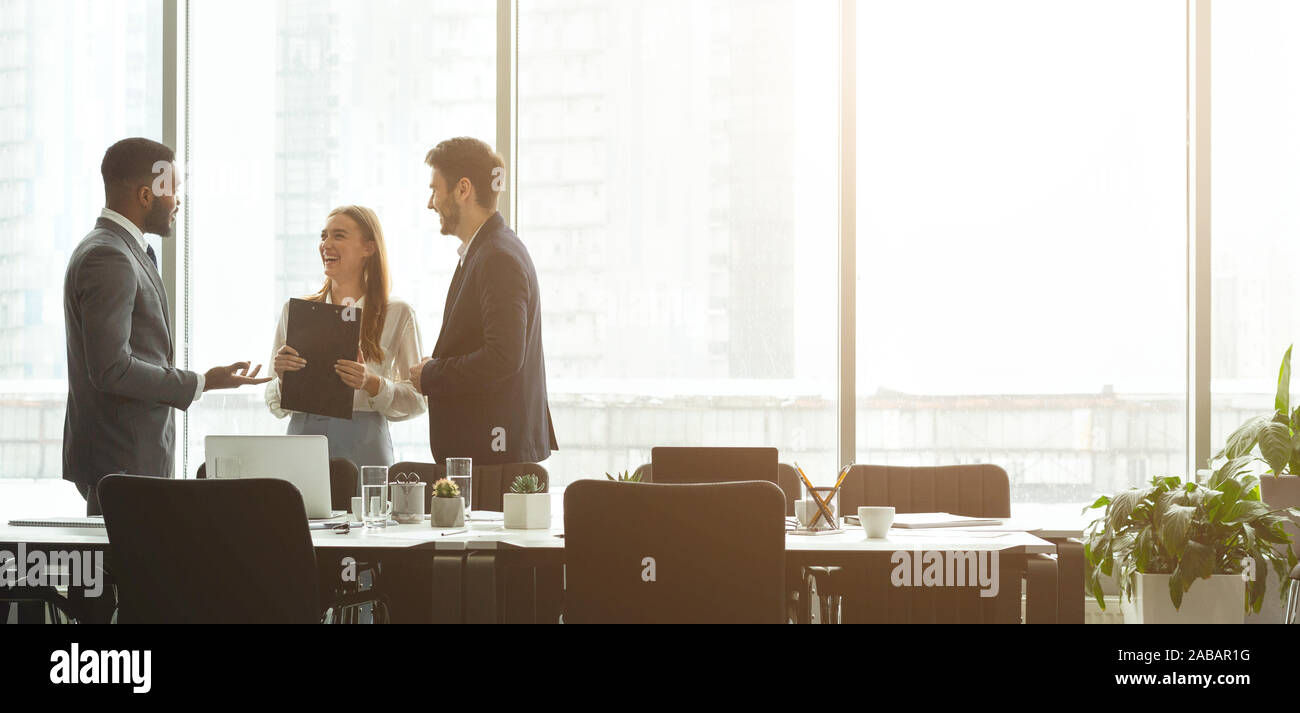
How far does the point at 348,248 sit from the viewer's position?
3822 mm

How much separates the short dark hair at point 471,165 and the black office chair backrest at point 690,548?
1.53 meters

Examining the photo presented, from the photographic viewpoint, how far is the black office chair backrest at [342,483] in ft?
11.4

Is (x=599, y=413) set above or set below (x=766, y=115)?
below

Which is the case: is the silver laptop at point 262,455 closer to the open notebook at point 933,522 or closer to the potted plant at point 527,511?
the potted plant at point 527,511

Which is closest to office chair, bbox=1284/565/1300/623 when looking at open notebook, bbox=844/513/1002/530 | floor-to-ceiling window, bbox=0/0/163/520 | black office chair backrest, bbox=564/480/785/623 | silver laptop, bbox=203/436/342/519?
open notebook, bbox=844/513/1002/530

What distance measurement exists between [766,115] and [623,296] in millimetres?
1058

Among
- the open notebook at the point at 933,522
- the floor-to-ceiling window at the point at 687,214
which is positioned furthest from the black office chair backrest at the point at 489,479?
the floor-to-ceiling window at the point at 687,214

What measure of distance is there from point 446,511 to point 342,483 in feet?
2.11

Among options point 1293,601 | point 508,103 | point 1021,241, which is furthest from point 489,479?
point 1293,601

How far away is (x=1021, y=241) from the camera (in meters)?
5.15
